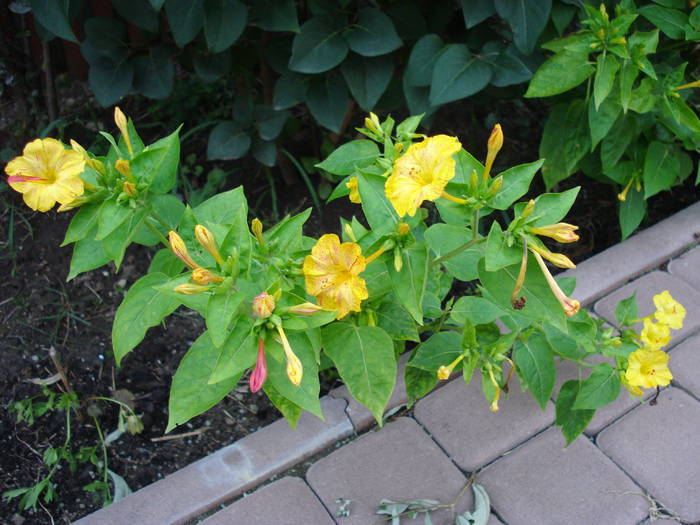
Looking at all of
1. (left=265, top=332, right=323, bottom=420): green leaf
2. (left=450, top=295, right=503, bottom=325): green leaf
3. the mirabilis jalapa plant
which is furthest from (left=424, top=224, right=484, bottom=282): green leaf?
(left=265, top=332, right=323, bottom=420): green leaf

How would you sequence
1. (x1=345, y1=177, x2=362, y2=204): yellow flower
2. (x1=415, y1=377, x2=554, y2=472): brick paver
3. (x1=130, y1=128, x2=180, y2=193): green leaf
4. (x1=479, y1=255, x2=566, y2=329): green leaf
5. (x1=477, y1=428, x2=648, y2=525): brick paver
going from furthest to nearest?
(x1=415, y1=377, x2=554, y2=472): brick paver < (x1=477, y1=428, x2=648, y2=525): brick paver < (x1=345, y1=177, x2=362, y2=204): yellow flower < (x1=130, y1=128, x2=180, y2=193): green leaf < (x1=479, y1=255, x2=566, y2=329): green leaf

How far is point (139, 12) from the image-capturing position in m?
2.03

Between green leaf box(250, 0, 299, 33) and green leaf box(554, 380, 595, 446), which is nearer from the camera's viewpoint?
green leaf box(554, 380, 595, 446)

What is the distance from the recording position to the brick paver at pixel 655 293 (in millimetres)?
2234

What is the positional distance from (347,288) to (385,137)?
42 cm

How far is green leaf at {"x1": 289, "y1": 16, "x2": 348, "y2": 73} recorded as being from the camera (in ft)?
6.74

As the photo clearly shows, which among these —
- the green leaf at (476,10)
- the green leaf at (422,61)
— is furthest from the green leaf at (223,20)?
the green leaf at (476,10)

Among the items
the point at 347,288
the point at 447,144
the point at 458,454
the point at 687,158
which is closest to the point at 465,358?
the point at 458,454

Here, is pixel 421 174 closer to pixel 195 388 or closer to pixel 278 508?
pixel 195 388

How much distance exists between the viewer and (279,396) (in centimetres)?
153

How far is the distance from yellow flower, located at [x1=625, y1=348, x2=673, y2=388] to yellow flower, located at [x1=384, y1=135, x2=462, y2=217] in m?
0.85

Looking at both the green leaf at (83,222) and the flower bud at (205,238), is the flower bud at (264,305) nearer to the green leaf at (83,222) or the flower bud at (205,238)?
the flower bud at (205,238)

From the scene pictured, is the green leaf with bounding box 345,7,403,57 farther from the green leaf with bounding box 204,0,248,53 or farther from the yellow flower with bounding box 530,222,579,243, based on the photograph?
the yellow flower with bounding box 530,222,579,243

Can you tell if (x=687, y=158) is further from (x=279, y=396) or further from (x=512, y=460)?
(x=279, y=396)
